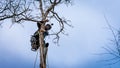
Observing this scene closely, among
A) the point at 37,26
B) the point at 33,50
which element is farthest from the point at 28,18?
the point at 33,50

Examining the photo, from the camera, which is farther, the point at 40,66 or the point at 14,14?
the point at 14,14

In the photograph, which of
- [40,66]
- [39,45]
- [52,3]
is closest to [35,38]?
[39,45]

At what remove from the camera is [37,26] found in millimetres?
12531

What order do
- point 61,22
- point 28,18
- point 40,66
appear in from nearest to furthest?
point 40,66 < point 28,18 < point 61,22

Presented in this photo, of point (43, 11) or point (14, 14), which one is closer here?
point (43, 11)

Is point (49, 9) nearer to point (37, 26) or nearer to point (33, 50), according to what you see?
point (37, 26)

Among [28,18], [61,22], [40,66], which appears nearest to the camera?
[40,66]

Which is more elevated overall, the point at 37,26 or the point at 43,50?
the point at 37,26

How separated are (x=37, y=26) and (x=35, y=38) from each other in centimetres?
49

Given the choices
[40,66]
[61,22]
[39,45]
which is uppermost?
[61,22]

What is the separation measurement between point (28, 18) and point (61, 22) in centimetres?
164

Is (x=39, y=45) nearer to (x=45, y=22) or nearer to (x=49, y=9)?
(x=45, y=22)

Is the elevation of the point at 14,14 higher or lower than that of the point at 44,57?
higher

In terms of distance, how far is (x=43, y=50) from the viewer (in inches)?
482
